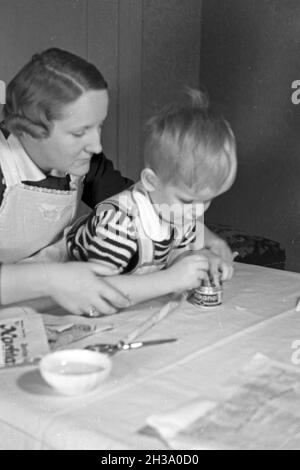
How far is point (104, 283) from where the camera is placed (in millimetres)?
1189

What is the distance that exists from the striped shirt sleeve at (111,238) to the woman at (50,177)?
4 cm

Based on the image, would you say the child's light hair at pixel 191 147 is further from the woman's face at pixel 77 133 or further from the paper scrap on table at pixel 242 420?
the paper scrap on table at pixel 242 420

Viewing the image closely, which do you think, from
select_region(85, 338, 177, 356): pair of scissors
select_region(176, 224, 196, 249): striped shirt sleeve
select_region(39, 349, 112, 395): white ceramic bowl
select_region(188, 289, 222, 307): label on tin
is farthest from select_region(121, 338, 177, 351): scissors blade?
select_region(176, 224, 196, 249): striped shirt sleeve

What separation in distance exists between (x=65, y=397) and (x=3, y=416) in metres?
0.09

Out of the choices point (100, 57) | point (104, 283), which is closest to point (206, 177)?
point (104, 283)

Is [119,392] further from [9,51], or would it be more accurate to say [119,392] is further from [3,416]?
[9,51]

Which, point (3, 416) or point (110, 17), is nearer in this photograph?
point (3, 416)

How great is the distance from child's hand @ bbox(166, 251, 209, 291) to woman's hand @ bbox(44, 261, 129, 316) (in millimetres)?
153

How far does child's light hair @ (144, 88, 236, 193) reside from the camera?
130 cm

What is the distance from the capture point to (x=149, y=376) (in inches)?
39.7

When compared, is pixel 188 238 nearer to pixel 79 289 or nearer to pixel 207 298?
pixel 207 298

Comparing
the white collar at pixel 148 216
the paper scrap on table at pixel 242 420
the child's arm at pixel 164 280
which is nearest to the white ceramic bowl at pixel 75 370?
the paper scrap on table at pixel 242 420

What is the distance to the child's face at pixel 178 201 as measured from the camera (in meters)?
1.34
